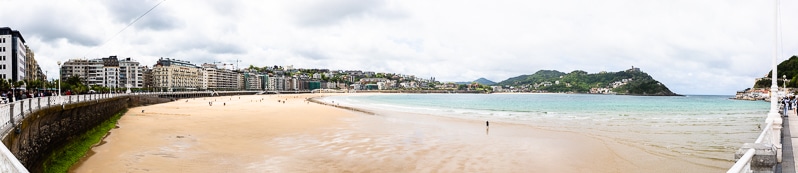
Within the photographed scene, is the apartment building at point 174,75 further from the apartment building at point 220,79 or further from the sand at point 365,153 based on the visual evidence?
the sand at point 365,153

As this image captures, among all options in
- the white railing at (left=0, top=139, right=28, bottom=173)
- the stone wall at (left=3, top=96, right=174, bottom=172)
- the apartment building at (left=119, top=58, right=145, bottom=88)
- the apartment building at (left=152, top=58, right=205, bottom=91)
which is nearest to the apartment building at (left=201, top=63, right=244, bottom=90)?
the apartment building at (left=152, top=58, right=205, bottom=91)

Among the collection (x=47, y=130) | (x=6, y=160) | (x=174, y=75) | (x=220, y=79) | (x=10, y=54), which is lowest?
(x=47, y=130)

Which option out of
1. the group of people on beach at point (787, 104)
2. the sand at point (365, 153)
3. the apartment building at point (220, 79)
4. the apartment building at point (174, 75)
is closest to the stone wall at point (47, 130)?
the sand at point (365, 153)

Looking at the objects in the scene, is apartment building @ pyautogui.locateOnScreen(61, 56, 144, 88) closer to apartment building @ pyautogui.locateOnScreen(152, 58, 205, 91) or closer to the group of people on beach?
apartment building @ pyautogui.locateOnScreen(152, 58, 205, 91)

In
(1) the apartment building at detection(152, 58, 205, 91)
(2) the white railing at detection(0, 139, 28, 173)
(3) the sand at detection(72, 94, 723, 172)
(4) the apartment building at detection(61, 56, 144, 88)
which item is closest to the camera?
(2) the white railing at detection(0, 139, 28, 173)

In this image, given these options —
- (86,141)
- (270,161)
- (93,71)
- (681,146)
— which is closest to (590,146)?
(681,146)

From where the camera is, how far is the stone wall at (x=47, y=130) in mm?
9883

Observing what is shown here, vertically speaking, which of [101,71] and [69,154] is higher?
[101,71]

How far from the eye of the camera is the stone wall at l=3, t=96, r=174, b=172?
389 inches

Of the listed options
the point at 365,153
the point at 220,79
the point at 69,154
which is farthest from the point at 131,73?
the point at 365,153

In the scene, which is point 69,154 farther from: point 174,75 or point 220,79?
point 220,79

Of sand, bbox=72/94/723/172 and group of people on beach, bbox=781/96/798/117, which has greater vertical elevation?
group of people on beach, bbox=781/96/798/117

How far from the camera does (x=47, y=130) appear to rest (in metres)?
13.3

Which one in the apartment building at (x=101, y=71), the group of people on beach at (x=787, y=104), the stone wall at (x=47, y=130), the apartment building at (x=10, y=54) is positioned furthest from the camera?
the apartment building at (x=101, y=71)
